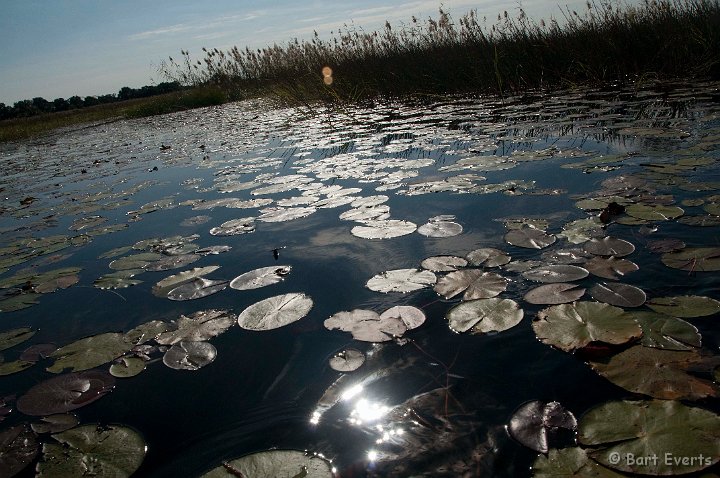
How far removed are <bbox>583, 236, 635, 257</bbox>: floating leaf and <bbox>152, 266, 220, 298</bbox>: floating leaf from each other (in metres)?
1.58

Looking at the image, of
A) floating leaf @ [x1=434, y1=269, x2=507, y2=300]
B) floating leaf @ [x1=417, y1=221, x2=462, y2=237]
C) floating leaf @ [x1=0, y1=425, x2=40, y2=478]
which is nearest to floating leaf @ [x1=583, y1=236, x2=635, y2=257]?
floating leaf @ [x1=434, y1=269, x2=507, y2=300]

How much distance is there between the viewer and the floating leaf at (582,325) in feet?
3.73

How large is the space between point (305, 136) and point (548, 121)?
2.97 meters

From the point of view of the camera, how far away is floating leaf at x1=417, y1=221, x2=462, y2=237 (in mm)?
1997

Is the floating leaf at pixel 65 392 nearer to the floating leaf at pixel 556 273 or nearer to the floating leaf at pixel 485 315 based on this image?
the floating leaf at pixel 485 315

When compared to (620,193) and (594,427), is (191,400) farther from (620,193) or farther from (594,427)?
(620,193)

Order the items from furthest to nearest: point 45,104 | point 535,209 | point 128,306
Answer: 1. point 45,104
2. point 535,209
3. point 128,306

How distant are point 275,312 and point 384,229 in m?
0.78

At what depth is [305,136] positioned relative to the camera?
5.79m

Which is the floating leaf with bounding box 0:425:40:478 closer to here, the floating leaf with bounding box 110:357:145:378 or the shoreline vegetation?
the floating leaf with bounding box 110:357:145:378

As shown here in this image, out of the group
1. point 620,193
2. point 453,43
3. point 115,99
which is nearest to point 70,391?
point 620,193

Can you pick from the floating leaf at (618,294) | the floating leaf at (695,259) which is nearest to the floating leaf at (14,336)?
the floating leaf at (618,294)

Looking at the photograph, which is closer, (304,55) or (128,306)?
(128,306)

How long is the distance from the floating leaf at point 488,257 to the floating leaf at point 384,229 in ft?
1.29
